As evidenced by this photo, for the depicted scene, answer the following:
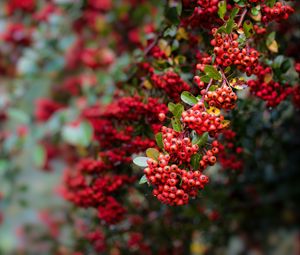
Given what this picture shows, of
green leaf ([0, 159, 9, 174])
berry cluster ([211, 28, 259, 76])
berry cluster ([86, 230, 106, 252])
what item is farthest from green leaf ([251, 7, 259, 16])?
green leaf ([0, 159, 9, 174])

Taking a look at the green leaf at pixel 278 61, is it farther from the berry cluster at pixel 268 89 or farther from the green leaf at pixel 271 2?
the green leaf at pixel 271 2

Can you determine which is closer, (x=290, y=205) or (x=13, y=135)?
(x=13, y=135)

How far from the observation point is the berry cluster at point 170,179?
1.05 m

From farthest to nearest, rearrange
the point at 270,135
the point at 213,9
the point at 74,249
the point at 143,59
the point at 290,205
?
the point at 290,205 < the point at 74,249 < the point at 270,135 < the point at 143,59 < the point at 213,9

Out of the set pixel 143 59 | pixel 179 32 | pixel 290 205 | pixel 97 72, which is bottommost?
pixel 290 205

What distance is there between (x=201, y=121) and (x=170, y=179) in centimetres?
14

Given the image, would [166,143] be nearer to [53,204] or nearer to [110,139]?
[110,139]

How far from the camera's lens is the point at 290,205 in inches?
132

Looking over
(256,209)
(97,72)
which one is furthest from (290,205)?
(97,72)

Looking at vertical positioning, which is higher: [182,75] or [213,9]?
[213,9]

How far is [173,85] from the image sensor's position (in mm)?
1463

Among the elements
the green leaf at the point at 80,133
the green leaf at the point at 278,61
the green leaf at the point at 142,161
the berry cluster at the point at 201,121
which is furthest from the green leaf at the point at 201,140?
the green leaf at the point at 80,133

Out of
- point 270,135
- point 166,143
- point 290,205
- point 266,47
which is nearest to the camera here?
point 166,143

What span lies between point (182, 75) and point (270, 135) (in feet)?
1.66
